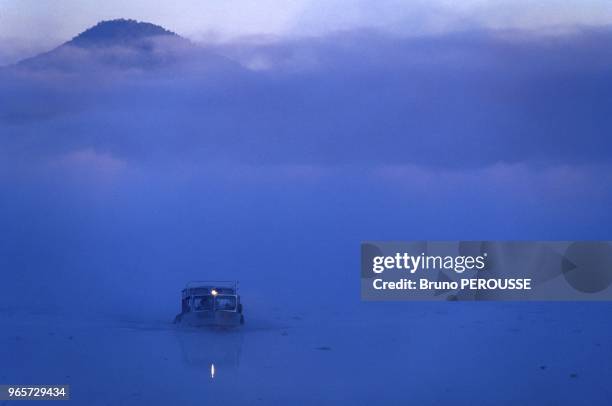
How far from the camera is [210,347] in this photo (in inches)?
218

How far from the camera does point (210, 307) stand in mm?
5473

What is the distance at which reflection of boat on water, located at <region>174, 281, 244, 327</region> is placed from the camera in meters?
5.43

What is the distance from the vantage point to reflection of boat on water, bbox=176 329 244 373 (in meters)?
5.46

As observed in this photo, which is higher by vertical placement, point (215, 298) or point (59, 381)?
point (215, 298)

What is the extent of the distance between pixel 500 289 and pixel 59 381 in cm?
248

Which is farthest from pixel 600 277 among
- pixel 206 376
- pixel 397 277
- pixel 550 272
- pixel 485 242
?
pixel 206 376

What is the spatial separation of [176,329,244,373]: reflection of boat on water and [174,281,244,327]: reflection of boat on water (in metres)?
0.05

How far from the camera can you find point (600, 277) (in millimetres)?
5359

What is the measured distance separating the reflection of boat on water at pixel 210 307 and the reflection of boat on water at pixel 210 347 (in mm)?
52

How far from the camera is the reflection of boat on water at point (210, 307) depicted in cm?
543

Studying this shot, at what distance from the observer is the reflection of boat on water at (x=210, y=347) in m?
5.46

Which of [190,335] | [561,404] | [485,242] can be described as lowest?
[561,404]

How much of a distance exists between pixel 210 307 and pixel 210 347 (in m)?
0.24

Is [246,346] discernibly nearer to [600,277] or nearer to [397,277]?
[397,277]
